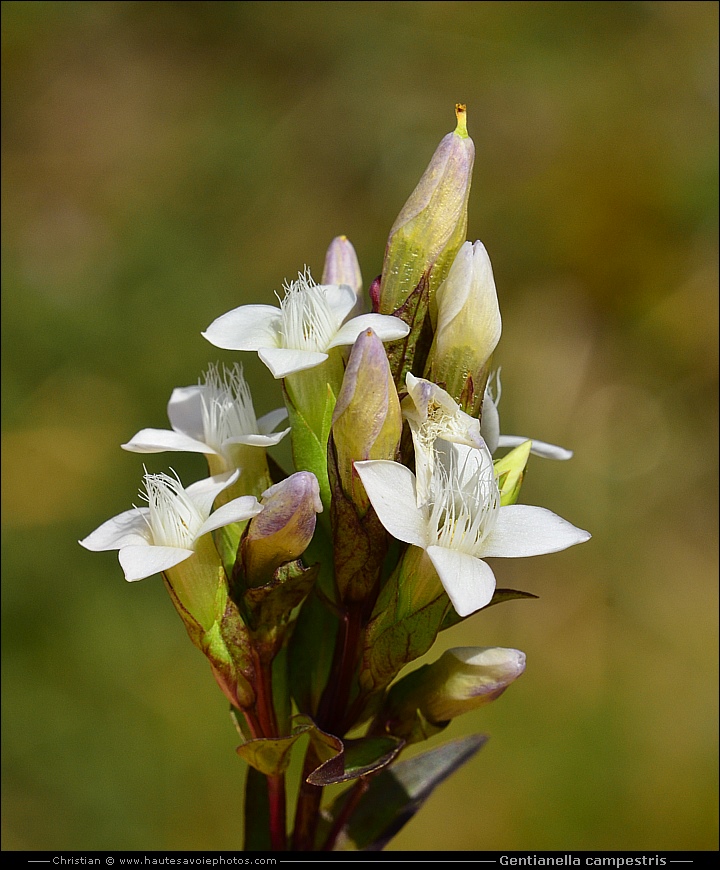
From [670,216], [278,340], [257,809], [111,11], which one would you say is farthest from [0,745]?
[111,11]

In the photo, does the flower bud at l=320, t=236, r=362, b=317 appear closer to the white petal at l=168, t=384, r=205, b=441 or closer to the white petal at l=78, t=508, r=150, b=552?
the white petal at l=168, t=384, r=205, b=441

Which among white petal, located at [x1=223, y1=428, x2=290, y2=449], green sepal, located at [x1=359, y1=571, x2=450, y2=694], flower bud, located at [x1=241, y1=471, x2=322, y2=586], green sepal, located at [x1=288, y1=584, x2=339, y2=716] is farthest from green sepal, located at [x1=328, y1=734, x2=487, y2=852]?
white petal, located at [x1=223, y1=428, x2=290, y2=449]

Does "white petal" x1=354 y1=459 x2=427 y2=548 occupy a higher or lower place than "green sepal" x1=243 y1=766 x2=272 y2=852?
higher

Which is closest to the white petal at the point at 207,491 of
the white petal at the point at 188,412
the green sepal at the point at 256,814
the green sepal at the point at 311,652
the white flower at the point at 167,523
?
the white flower at the point at 167,523

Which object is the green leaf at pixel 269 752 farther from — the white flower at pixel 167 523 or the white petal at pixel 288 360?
the white petal at pixel 288 360

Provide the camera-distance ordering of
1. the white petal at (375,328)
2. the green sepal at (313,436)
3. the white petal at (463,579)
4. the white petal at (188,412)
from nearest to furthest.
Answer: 1. the white petal at (463,579)
2. the white petal at (375,328)
3. the green sepal at (313,436)
4. the white petal at (188,412)
